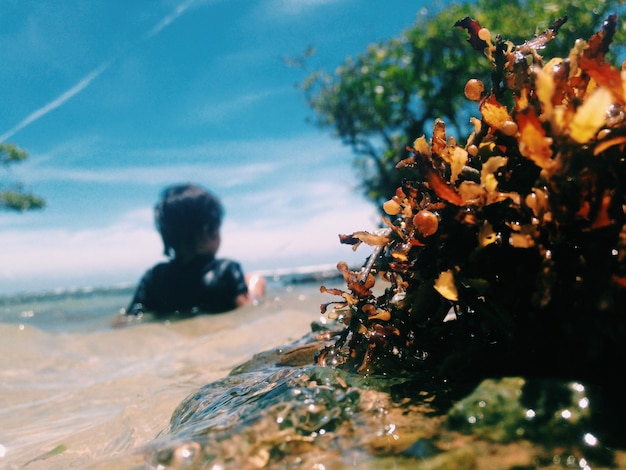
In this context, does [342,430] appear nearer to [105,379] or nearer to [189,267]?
[105,379]

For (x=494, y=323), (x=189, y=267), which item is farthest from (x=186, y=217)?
(x=494, y=323)

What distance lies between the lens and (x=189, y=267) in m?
8.25

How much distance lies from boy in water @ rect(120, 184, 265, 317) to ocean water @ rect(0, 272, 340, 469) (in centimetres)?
69

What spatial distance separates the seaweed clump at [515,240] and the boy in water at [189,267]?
6.54m

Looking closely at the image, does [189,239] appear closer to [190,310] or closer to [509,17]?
[190,310]

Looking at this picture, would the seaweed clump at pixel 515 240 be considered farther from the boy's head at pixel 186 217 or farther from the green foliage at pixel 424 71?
the green foliage at pixel 424 71

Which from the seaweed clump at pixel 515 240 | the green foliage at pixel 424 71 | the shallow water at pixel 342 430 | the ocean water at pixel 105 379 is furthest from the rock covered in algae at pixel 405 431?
the green foliage at pixel 424 71

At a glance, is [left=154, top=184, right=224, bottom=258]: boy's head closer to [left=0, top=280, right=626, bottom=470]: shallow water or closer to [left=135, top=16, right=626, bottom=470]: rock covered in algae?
[left=0, top=280, right=626, bottom=470]: shallow water

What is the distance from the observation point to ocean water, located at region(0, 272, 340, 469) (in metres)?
2.03

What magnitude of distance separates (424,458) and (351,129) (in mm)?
21404

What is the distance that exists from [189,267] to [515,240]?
→ 7544 mm

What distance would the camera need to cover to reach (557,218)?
125 cm

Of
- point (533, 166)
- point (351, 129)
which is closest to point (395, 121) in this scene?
point (351, 129)

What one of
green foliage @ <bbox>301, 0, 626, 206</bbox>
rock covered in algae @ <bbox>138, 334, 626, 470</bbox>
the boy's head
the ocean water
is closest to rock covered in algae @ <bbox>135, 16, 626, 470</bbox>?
rock covered in algae @ <bbox>138, 334, 626, 470</bbox>
